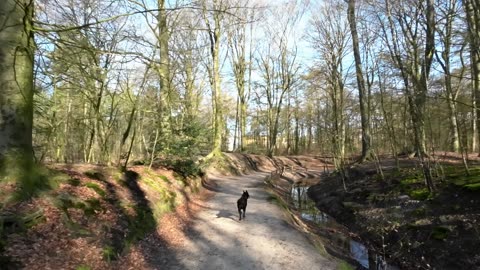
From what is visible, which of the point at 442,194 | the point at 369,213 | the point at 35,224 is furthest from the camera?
the point at 369,213

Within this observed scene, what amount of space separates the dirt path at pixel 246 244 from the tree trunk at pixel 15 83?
372 centimetres

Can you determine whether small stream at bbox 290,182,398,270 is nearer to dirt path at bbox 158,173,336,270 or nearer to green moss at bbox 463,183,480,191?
dirt path at bbox 158,173,336,270

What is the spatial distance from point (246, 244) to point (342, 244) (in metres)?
3.71

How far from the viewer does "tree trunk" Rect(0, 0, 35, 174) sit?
22.2ft

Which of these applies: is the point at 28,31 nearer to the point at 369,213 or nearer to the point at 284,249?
the point at 284,249

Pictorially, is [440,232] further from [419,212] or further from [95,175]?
[95,175]

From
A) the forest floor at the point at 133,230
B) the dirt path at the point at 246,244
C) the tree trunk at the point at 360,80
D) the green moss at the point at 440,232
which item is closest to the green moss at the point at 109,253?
the forest floor at the point at 133,230

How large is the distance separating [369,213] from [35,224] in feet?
35.4

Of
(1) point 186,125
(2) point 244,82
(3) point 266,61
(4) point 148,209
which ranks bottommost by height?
(4) point 148,209

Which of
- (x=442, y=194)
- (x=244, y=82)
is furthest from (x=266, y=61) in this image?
(x=442, y=194)

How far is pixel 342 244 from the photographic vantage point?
434 inches

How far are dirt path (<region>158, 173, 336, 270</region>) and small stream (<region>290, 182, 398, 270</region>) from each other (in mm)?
Result: 1355

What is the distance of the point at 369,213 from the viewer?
12977 mm

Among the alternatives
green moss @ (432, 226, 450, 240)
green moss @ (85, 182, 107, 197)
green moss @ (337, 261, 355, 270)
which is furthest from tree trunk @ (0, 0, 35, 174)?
green moss @ (432, 226, 450, 240)
